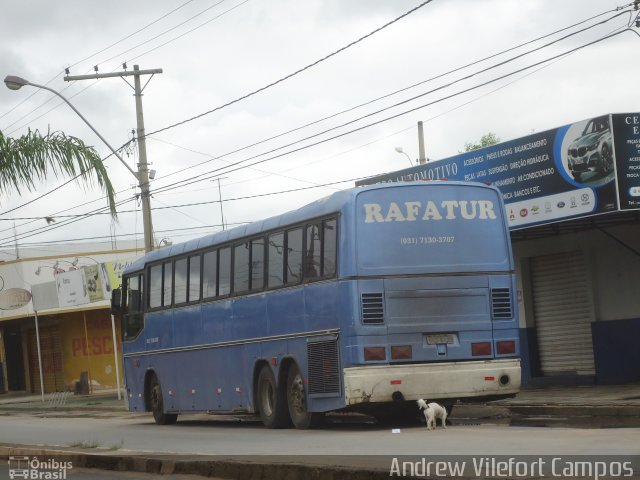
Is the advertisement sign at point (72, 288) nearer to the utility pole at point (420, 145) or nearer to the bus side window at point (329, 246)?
the utility pole at point (420, 145)

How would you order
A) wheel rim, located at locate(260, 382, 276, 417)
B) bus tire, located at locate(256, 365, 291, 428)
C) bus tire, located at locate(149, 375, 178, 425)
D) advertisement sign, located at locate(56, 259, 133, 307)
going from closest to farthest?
1. bus tire, located at locate(256, 365, 291, 428)
2. wheel rim, located at locate(260, 382, 276, 417)
3. bus tire, located at locate(149, 375, 178, 425)
4. advertisement sign, located at locate(56, 259, 133, 307)

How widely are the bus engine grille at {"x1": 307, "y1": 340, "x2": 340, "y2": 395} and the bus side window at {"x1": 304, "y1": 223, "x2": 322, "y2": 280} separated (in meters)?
1.04

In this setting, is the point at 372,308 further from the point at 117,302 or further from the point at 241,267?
the point at 117,302

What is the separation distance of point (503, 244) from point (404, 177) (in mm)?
8599

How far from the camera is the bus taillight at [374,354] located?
1639cm

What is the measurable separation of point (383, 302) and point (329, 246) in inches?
46.7

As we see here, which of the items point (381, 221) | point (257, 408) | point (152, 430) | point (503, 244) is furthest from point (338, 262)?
point (152, 430)

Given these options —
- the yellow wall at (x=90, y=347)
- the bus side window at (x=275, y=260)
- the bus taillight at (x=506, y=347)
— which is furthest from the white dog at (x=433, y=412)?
the yellow wall at (x=90, y=347)

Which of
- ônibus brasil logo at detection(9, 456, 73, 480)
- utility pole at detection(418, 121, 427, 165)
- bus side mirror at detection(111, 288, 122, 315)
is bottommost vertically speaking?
ônibus brasil logo at detection(9, 456, 73, 480)

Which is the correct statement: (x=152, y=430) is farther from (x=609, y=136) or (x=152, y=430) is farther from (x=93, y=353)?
(x=93, y=353)

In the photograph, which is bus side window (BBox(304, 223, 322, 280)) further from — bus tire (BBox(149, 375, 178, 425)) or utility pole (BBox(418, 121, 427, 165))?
utility pole (BBox(418, 121, 427, 165))

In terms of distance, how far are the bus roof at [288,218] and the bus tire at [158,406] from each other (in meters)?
2.64

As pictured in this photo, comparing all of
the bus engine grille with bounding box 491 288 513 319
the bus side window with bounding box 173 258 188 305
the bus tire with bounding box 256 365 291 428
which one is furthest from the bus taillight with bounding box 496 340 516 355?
the bus side window with bounding box 173 258 188 305

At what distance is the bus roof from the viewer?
1700 cm
